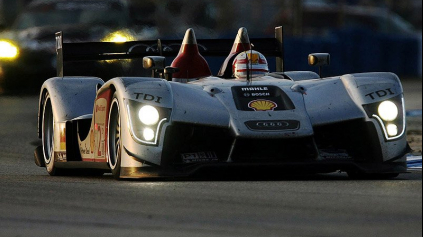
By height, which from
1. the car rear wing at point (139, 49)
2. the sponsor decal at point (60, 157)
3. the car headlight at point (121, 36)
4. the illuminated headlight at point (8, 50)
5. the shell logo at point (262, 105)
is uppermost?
the car rear wing at point (139, 49)

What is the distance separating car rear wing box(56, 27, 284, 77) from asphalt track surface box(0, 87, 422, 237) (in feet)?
7.92

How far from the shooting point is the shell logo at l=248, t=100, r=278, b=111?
307 inches

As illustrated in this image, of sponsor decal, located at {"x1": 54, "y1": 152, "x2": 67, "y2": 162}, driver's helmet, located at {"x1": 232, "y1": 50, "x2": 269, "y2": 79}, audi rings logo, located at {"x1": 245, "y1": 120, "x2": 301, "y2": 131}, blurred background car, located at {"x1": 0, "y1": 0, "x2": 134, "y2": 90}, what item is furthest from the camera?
blurred background car, located at {"x1": 0, "y1": 0, "x2": 134, "y2": 90}

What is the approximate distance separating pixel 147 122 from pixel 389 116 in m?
1.70

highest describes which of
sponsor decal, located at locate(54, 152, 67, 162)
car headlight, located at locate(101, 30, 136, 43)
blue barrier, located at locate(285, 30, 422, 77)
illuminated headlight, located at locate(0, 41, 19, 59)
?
car headlight, located at locate(101, 30, 136, 43)

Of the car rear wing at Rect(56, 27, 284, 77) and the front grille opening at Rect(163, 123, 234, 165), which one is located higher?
the car rear wing at Rect(56, 27, 284, 77)

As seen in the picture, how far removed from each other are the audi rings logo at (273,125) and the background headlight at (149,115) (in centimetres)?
62

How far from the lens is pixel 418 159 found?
34.1 ft

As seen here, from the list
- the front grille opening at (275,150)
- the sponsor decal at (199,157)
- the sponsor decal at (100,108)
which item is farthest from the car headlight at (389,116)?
the sponsor decal at (100,108)

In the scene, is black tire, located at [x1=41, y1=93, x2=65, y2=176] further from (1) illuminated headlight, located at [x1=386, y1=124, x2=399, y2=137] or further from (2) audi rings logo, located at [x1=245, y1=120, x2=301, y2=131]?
(1) illuminated headlight, located at [x1=386, y1=124, x2=399, y2=137]

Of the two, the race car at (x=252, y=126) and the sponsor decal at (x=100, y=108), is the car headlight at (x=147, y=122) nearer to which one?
the race car at (x=252, y=126)

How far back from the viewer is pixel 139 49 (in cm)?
1041

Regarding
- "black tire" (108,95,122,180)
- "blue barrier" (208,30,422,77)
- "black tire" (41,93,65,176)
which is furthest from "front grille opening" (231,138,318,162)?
"blue barrier" (208,30,422,77)

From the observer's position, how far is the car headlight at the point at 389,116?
7.81 metres
